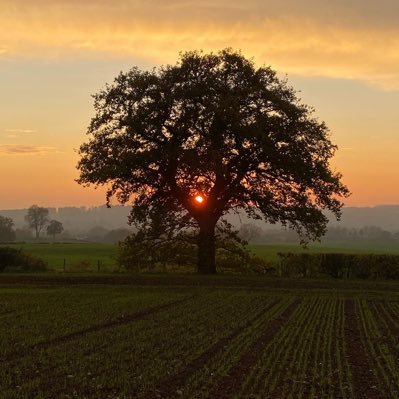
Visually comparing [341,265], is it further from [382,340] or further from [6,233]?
[6,233]

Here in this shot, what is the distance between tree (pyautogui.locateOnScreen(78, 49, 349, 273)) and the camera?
38.1 metres

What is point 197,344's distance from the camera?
51.5 feet

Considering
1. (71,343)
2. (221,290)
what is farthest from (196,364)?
(221,290)

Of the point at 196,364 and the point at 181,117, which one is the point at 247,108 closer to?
the point at 181,117

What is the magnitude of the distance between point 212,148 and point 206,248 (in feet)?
28.0

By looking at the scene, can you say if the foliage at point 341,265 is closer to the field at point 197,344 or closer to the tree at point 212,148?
the tree at point 212,148

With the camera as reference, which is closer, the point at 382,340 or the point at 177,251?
the point at 382,340

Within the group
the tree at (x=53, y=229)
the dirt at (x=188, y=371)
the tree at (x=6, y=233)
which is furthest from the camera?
the tree at (x=53, y=229)

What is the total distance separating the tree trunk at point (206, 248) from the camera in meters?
41.4

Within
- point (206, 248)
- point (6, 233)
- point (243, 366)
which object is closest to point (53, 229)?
point (6, 233)

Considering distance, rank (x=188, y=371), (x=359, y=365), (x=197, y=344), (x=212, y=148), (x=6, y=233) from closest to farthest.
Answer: (x=188, y=371)
(x=359, y=365)
(x=197, y=344)
(x=212, y=148)
(x=6, y=233)

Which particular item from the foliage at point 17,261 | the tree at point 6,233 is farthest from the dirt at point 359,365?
the tree at point 6,233

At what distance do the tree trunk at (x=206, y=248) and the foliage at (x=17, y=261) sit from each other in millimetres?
14949

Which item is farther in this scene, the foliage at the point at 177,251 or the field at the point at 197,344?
the foliage at the point at 177,251
